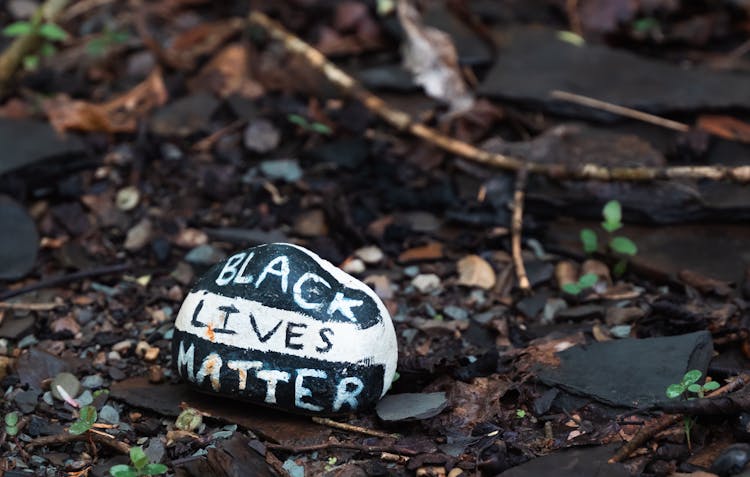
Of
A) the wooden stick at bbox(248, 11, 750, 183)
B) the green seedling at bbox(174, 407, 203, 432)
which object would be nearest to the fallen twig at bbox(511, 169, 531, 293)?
the wooden stick at bbox(248, 11, 750, 183)

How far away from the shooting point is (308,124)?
4.75 m

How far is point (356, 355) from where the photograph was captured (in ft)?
9.80

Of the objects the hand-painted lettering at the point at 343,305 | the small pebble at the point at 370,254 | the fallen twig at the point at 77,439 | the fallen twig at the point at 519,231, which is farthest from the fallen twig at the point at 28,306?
the fallen twig at the point at 519,231

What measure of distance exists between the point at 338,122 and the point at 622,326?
1.90m

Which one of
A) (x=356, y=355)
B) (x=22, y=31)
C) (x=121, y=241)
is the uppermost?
(x=22, y=31)

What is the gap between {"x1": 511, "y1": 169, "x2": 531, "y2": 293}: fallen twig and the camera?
12.9ft

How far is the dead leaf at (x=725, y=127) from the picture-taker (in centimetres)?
461

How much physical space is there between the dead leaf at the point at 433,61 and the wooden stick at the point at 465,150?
301 mm

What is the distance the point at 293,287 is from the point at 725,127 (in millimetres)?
2641

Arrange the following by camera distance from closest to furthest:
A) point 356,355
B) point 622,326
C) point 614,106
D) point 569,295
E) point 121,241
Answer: point 356,355 < point 622,326 < point 569,295 < point 121,241 < point 614,106

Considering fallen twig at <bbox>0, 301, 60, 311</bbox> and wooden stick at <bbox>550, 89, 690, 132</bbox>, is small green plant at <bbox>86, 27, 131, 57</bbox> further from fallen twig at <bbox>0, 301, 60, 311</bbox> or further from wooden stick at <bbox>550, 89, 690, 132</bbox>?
wooden stick at <bbox>550, 89, 690, 132</bbox>

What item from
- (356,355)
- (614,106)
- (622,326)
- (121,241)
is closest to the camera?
A: (356,355)

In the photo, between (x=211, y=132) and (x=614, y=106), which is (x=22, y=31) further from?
(x=614, y=106)

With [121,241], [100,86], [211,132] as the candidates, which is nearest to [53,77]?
[100,86]
